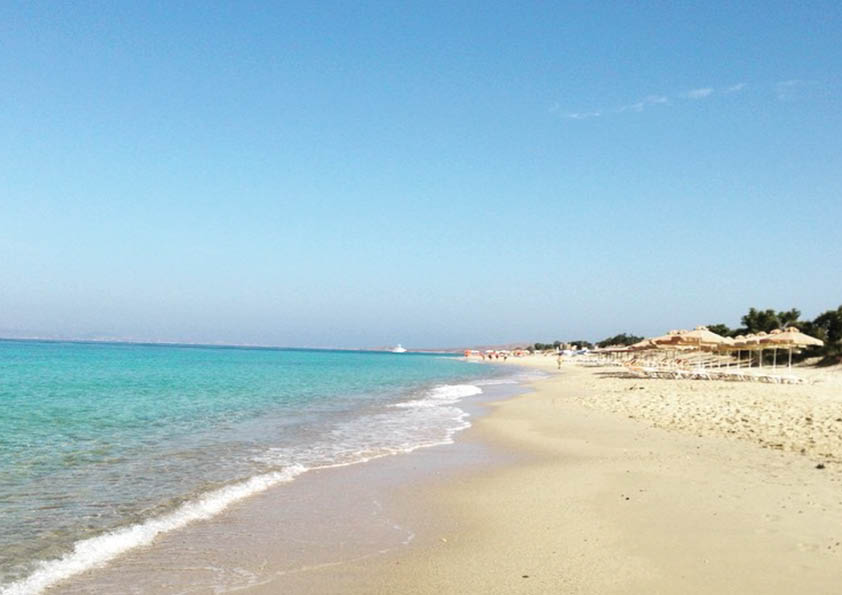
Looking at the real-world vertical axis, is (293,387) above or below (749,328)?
below

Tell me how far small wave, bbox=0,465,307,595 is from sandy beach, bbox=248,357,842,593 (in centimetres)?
185

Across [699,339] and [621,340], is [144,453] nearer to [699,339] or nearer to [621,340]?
[699,339]

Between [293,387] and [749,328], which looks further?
[749,328]

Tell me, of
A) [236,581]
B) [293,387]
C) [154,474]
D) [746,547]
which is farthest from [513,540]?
[293,387]

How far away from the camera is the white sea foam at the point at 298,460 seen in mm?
5707

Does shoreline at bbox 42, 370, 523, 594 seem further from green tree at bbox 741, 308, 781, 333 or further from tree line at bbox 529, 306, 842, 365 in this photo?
green tree at bbox 741, 308, 781, 333

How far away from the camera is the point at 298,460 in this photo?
11.2m

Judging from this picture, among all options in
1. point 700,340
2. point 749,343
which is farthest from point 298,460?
point 700,340

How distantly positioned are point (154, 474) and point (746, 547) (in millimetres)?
7994

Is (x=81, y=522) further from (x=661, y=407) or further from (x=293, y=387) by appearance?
(x=293, y=387)

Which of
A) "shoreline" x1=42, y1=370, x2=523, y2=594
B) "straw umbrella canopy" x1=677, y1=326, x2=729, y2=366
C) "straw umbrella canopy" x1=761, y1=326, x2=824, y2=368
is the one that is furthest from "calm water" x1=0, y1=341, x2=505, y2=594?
"straw umbrella canopy" x1=677, y1=326, x2=729, y2=366

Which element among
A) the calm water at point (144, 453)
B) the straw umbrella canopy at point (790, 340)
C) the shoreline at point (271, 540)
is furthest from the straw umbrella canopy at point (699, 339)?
the shoreline at point (271, 540)

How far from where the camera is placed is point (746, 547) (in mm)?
5926

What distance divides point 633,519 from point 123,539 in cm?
541
